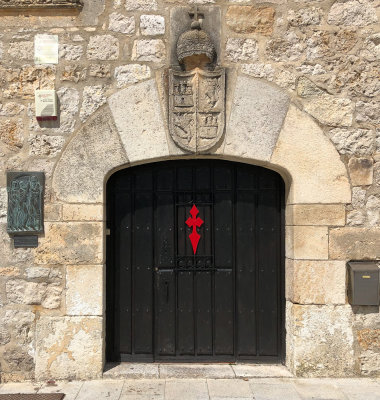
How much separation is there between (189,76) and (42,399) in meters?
2.86

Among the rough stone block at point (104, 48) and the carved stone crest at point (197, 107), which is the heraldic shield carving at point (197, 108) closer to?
the carved stone crest at point (197, 107)

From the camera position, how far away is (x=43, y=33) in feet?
12.7

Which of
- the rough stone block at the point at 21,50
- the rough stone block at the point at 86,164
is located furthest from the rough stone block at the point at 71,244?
the rough stone block at the point at 21,50

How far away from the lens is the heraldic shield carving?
12.5 ft

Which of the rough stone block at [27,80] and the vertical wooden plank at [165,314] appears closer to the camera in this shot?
the rough stone block at [27,80]

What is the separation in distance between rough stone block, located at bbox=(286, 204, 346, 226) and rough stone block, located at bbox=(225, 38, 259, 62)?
1352mm

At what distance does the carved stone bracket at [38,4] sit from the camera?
3.82m

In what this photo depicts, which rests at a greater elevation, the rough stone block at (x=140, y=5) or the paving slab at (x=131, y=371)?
the rough stone block at (x=140, y=5)

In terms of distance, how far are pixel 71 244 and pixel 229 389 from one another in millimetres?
1770

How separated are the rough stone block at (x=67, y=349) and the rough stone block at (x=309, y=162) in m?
2.13

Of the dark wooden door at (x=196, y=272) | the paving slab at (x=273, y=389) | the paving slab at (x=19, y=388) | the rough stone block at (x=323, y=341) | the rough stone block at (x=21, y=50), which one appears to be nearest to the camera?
the paving slab at (x=273, y=389)

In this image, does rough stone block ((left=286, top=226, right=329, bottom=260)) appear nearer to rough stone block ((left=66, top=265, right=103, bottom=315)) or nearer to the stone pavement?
the stone pavement

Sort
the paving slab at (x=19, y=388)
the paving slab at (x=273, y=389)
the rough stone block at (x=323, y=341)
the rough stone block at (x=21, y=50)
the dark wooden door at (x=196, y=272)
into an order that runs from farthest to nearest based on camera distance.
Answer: the dark wooden door at (x=196, y=272)
the rough stone block at (x=21, y=50)
the rough stone block at (x=323, y=341)
the paving slab at (x=19, y=388)
the paving slab at (x=273, y=389)

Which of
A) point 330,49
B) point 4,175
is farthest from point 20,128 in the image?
point 330,49
